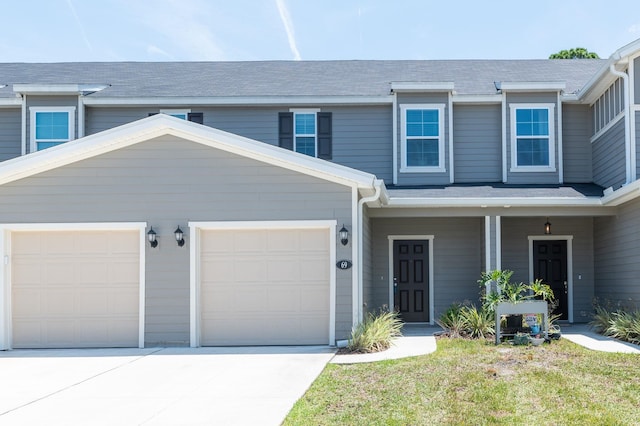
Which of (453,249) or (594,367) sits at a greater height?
(453,249)

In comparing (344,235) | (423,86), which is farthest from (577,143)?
(344,235)

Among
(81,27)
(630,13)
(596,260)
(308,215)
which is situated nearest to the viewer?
(308,215)

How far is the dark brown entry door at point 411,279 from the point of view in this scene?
47.7 feet

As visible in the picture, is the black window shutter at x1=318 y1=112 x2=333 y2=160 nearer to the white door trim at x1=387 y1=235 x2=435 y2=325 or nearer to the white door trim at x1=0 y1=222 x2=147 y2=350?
the white door trim at x1=387 y1=235 x2=435 y2=325

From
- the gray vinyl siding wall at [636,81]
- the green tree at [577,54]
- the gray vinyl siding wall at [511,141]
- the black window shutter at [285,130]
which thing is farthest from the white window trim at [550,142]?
the green tree at [577,54]

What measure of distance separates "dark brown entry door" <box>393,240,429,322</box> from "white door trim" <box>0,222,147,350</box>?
5815 millimetres

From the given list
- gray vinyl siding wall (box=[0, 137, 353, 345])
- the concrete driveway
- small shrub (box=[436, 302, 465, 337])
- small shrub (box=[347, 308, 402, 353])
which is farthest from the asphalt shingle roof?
the concrete driveway

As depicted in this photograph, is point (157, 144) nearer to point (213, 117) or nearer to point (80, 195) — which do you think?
point (80, 195)

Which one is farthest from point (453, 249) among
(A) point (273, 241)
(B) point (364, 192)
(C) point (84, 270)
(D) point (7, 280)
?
(D) point (7, 280)

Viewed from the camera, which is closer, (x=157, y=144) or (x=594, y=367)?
(x=594, y=367)

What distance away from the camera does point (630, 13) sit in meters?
16.4

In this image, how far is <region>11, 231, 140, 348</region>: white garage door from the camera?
11.3 meters

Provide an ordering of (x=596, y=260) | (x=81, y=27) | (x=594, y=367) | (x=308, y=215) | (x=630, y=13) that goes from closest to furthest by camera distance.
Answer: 1. (x=594, y=367)
2. (x=308, y=215)
3. (x=596, y=260)
4. (x=630, y=13)
5. (x=81, y=27)

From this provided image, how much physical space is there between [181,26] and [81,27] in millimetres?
2971
